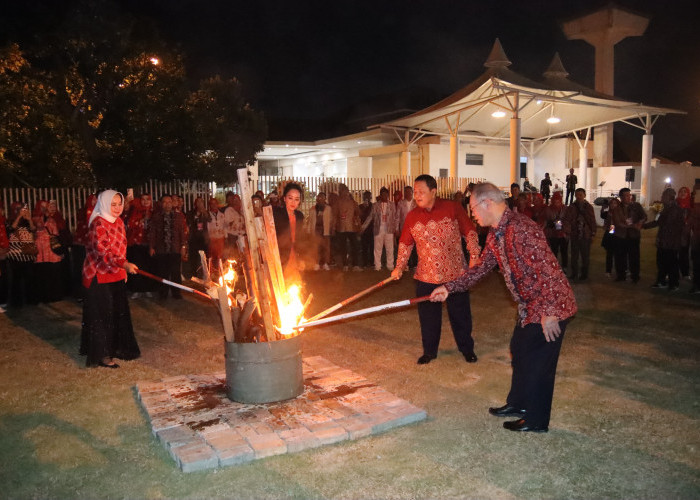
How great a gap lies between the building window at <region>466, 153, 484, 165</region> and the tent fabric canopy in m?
1.44

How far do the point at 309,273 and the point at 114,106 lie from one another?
315 inches

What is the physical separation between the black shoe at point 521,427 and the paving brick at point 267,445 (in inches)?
69.5

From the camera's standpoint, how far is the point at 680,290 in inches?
433

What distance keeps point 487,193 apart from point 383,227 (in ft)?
33.4

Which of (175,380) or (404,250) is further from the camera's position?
(404,250)

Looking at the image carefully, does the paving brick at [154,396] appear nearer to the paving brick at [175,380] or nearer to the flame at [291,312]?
the paving brick at [175,380]

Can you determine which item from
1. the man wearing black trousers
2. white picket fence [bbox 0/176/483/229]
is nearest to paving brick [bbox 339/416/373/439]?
white picket fence [bbox 0/176/483/229]

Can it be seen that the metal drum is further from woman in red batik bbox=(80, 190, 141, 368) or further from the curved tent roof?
the curved tent roof

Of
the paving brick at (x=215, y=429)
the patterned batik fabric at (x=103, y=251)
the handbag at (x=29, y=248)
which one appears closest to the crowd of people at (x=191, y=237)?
the handbag at (x=29, y=248)

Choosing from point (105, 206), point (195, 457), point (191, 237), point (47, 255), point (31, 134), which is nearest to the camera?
point (195, 457)

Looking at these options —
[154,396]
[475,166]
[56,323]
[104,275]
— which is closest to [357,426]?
[154,396]

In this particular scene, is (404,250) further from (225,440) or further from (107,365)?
(107,365)

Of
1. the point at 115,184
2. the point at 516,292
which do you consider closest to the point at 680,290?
the point at 516,292

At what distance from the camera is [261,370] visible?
4.85 meters
